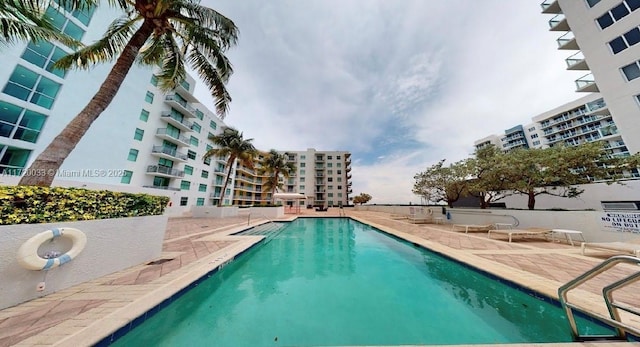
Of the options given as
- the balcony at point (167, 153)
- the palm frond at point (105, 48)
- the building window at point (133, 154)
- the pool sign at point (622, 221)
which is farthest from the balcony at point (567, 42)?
the building window at point (133, 154)

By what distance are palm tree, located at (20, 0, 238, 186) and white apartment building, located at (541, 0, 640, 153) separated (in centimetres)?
2105

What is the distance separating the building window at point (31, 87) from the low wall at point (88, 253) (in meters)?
15.7

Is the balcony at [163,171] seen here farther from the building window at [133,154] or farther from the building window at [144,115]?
the building window at [144,115]

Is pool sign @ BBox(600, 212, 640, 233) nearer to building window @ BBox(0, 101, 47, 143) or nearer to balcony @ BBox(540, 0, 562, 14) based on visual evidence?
balcony @ BBox(540, 0, 562, 14)

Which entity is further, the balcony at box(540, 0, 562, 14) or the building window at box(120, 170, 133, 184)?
the building window at box(120, 170, 133, 184)

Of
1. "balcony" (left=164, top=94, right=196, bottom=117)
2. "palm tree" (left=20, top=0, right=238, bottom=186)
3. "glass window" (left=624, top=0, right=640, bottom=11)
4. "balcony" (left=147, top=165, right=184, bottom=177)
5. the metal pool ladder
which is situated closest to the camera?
the metal pool ladder

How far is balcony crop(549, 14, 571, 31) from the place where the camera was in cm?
1510

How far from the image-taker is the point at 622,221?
22.9ft

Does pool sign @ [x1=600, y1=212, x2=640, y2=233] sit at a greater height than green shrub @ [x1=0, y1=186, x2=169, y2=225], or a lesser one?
lesser

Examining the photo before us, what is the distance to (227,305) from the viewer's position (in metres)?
4.13

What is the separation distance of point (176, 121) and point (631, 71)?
3606 cm

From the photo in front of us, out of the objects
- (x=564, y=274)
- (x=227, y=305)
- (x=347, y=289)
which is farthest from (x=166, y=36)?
(x=564, y=274)

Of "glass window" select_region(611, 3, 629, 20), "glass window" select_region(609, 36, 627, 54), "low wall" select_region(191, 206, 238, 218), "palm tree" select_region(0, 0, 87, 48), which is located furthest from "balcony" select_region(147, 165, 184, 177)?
"glass window" select_region(611, 3, 629, 20)

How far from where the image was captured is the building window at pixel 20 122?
36.9 ft
